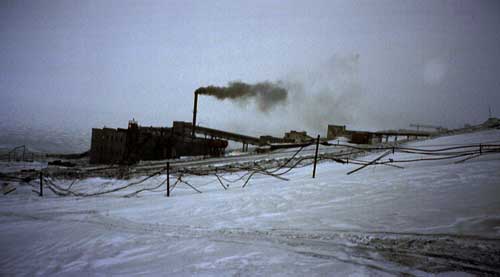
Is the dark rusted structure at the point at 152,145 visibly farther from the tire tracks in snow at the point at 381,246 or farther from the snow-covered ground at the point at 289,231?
the tire tracks in snow at the point at 381,246

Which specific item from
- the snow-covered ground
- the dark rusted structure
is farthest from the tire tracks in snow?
the dark rusted structure

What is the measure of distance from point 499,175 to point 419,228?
336 centimetres

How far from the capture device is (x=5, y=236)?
189 inches

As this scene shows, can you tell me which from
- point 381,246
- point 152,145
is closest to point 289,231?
point 381,246

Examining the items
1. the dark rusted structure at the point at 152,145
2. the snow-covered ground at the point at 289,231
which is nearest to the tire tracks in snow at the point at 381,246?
the snow-covered ground at the point at 289,231

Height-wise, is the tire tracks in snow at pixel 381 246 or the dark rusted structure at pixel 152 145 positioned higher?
the dark rusted structure at pixel 152 145

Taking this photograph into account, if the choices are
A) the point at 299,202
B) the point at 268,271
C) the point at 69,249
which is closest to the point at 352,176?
the point at 299,202

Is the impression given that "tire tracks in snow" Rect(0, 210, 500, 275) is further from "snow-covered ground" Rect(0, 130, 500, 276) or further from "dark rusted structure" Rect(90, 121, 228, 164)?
"dark rusted structure" Rect(90, 121, 228, 164)

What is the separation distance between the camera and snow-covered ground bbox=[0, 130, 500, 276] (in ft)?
9.39

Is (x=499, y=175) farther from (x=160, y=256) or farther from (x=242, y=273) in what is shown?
(x=160, y=256)

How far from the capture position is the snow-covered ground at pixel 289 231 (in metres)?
2.86

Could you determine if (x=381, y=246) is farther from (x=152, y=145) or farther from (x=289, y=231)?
(x=152, y=145)

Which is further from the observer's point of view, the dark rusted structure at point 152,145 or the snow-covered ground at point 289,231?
the dark rusted structure at point 152,145

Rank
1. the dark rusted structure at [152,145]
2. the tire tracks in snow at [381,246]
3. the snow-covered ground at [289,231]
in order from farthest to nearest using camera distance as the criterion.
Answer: the dark rusted structure at [152,145] → the snow-covered ground at [289,231] → the tire tracks in snow at [381,246]
